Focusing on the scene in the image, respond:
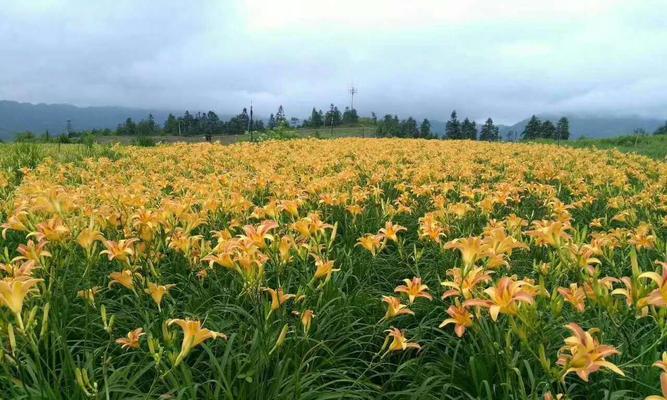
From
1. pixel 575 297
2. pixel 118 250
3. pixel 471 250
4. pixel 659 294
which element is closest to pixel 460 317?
pixel 471 250

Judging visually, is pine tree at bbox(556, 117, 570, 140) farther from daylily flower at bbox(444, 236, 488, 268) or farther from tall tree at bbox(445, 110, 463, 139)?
daylily flower at bbox(444, 236, 488, 268)

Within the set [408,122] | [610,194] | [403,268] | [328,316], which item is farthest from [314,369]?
[408,122]

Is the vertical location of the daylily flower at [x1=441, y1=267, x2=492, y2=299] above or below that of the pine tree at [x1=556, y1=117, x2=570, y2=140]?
below

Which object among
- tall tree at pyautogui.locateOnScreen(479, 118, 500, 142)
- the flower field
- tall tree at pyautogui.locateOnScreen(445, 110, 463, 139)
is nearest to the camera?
the flower field

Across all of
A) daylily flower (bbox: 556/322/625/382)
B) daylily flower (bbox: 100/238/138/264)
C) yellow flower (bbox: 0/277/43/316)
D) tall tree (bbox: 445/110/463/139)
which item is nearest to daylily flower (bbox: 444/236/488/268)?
daylily flower (bbox: 556/322/625/382)

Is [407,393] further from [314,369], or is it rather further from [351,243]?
[351,243]

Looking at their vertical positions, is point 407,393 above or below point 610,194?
below

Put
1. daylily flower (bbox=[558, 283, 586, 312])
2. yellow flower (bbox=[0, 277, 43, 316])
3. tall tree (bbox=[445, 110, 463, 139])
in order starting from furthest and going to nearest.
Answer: tall tree (bbox=[445, 110, 463, 139]) → daylily flower (bbox=[558, 283, 586, 312]) → yellow flower (bbox=[0, 277, 43, 316])

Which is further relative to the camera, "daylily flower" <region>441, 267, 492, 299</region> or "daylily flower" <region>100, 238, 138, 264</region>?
"daylily flower" <region>100, 238, 138, 264</region>

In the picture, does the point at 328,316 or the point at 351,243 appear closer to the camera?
the point at 328,316

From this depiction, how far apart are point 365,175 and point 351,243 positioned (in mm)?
3418

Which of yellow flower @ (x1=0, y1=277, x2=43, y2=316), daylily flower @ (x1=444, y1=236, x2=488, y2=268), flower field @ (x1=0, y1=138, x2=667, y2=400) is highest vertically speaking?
daylily flower @ (x1=444, y1=236, x2=488, y2=268)

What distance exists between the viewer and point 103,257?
2.93m

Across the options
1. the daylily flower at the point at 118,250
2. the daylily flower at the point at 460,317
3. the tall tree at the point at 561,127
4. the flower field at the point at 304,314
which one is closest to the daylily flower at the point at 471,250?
the flower field at the point at 304,314
